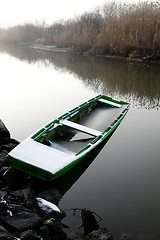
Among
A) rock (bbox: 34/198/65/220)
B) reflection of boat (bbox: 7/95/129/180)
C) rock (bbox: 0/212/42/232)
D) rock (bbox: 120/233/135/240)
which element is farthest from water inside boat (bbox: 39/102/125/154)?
rock (bbox: 120/233/135/240)

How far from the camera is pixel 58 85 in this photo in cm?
1214

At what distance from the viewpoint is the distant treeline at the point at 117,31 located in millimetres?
15336

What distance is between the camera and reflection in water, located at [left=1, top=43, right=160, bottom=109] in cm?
1010

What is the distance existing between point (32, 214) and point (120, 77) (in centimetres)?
1030

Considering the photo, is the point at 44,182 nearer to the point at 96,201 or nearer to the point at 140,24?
the point at 96,201

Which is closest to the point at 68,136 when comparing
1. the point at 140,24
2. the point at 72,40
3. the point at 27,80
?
the point at 27,80

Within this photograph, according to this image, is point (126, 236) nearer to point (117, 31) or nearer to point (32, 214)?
point (32, 214)

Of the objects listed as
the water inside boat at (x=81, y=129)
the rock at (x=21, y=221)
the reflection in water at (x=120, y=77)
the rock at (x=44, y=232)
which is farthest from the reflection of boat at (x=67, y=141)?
the reflection in water at (x=120, y=77)

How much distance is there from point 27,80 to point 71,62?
19.1ft

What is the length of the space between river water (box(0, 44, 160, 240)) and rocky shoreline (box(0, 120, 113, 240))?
0.25 meters

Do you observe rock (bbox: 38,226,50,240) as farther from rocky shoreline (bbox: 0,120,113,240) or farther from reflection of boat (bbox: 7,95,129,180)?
reflection of boat (bbox: 7,95,129,180)

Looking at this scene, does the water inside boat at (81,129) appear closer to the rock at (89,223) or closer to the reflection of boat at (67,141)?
the reflection of boat at (67,141)

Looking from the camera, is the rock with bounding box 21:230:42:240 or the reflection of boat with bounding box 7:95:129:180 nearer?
the rock with bounding box 21:230:42:240

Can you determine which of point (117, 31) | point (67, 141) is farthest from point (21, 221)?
point (117, 31)
